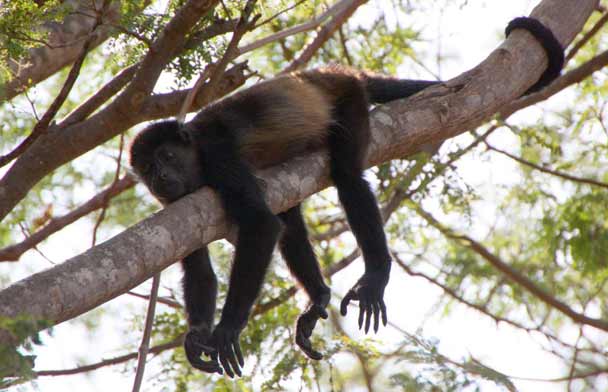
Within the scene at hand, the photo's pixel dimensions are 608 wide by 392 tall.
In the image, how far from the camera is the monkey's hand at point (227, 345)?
4453 millimetres

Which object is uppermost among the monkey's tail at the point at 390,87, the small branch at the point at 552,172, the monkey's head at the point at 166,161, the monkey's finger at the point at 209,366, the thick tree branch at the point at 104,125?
the small branch at the point at 552,172

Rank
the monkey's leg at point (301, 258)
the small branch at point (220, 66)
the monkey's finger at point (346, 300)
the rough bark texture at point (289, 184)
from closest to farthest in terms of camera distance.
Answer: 1. the rough bark texture at point (289, 184)
2. the small branch at point (220, 66)
3. the monkey's finger at point (346, 300)
4. the monkey's leg at point (301, 258)

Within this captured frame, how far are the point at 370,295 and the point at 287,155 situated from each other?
1098 mm

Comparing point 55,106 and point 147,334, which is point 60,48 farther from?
point 147,334

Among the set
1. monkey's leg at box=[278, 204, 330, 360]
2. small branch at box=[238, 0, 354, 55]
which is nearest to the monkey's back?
small branch at box=[238, 0, 354, 55]

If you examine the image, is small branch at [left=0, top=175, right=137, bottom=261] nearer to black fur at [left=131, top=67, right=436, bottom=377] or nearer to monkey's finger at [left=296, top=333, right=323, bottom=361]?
black fur at [left=131, top=67, right=436, bottom=377]

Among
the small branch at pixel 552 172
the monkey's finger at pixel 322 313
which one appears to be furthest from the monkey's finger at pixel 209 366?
the small branch at pixel 552 172

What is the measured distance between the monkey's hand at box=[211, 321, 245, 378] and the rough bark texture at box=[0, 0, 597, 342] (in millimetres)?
735

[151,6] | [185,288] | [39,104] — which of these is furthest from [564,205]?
[39,104]

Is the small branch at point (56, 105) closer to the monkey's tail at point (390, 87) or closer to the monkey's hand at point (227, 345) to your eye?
the monkey's hand at point (227, 345)

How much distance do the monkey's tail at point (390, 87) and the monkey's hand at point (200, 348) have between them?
82.0 inches

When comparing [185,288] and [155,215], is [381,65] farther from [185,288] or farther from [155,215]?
[155,215]

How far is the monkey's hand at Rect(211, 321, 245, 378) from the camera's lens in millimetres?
4453

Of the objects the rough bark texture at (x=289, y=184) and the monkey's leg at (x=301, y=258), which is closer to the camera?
the rough bark texture at (x=289, y=184)
